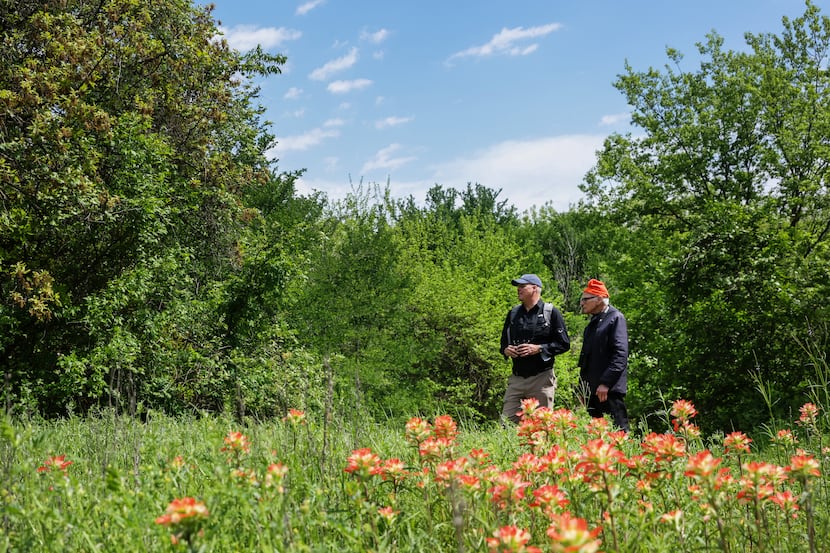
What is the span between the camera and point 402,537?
7.34 feet

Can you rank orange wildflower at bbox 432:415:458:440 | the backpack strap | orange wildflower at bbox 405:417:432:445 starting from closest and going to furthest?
1. orange wildflower at bbox 405:417:432:445
2. orange wildflower at bbox 432:415:458:440
3. the backpack strap

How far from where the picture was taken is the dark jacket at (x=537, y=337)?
5652mm

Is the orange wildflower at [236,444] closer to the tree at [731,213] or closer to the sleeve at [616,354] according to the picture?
the sleeve at [616,354]

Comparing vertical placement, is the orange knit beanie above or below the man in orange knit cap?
above

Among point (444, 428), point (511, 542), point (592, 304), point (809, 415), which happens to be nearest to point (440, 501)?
point (444, 428)

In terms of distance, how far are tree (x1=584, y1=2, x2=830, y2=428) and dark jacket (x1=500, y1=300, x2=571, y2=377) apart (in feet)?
14.6

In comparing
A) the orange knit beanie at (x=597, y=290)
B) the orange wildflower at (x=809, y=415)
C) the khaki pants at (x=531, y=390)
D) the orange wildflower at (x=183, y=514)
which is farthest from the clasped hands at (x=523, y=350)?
the orange wildflower at (x=183, y=514)

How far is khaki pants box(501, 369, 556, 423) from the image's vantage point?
225 inches

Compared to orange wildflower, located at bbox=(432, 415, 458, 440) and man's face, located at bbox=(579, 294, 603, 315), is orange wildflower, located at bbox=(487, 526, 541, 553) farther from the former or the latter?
man's face, located at bbox=(579, 294, 603, 315)

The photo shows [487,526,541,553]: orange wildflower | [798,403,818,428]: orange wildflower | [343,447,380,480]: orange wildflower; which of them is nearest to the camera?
[487,526,541,553]: orange wildflower

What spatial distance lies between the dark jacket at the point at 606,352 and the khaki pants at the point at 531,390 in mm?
472

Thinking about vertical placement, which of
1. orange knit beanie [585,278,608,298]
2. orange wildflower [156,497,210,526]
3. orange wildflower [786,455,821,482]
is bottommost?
orange wildflower [786,455,821,482]

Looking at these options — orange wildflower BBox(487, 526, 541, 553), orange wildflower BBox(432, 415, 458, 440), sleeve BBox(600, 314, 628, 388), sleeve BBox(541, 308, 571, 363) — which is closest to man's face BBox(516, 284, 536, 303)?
sleeve BBox(541, 308, 571, 363)

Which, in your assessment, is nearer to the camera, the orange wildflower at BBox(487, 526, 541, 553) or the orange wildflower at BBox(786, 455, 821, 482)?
the orange wildflower at BBox(487, 526, 541, 553)
